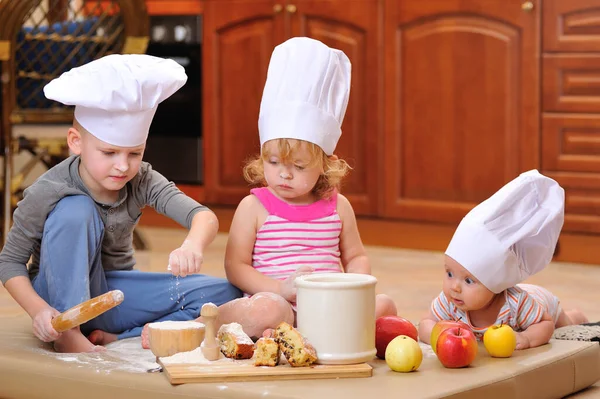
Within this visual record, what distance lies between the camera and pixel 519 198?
185 cm

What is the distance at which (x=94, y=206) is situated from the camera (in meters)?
1.90

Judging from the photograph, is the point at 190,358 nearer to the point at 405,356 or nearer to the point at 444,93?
the point at 405,356

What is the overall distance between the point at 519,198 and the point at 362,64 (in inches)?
68.0

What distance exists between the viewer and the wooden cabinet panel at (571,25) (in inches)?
120

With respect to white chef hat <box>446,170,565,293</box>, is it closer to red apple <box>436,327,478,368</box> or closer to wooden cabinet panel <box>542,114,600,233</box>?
red apple <box>436,327,478,368</box>

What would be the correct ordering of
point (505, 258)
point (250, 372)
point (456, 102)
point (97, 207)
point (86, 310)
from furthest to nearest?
point (456, 102) < point (97, 207) < point (505, 258) < point (86, 310) < point (250, 372)

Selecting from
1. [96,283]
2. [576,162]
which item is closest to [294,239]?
[96,283]

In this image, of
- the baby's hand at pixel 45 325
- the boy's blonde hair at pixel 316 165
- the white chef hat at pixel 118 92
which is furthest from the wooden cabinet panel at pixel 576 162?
the baby's hand at pixel 45 325

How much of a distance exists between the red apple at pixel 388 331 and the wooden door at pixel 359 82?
1.72m

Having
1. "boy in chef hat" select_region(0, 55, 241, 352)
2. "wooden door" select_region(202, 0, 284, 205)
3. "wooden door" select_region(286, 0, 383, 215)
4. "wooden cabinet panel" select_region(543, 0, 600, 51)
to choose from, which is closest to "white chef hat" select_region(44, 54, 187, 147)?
"boy in chef hat" select_region(0, 55, 241, 352)

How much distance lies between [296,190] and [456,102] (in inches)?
56.6

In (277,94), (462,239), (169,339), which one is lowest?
(169,339)

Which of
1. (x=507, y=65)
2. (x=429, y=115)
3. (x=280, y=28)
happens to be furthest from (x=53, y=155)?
(x=507, y=65)

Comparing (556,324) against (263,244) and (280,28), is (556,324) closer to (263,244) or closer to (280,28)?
(263,244)
